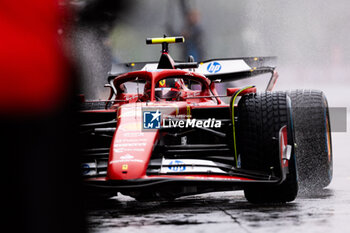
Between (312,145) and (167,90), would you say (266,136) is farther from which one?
(167,90)

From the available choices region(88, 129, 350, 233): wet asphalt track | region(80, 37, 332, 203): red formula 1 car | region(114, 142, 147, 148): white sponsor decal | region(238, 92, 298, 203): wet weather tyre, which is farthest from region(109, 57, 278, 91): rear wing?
region(114, 142, 147, 148): white sponsor decal

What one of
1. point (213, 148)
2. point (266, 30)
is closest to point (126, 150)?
point (213, 148)

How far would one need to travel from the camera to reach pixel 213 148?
5395 mm

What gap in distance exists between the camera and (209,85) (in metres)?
7.65

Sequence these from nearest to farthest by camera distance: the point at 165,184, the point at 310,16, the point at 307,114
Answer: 1. the point at 165,184
2. the point at 307,114
3. the point at 310,16

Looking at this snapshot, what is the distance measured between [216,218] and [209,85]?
11.4 feet

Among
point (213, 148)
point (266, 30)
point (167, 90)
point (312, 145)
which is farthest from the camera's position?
point (266, 30)

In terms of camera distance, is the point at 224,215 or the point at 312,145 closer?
Result: the point at 224,215

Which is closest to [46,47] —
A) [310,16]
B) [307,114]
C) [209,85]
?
[307,114]

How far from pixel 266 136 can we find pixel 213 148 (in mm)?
588

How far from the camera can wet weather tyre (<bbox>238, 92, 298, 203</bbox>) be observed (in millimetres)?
4957

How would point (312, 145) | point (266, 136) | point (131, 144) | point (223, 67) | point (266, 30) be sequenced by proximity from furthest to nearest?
1. point (266, 30)
2. point (223, 67)
3. point (312, 145)
4. point (131, 144)
5. point (266, 136)

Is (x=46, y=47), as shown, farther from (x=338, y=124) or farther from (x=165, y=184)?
(x=338, y=124)

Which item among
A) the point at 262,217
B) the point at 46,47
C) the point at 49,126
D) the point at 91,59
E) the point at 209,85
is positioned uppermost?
the point at 91,59
